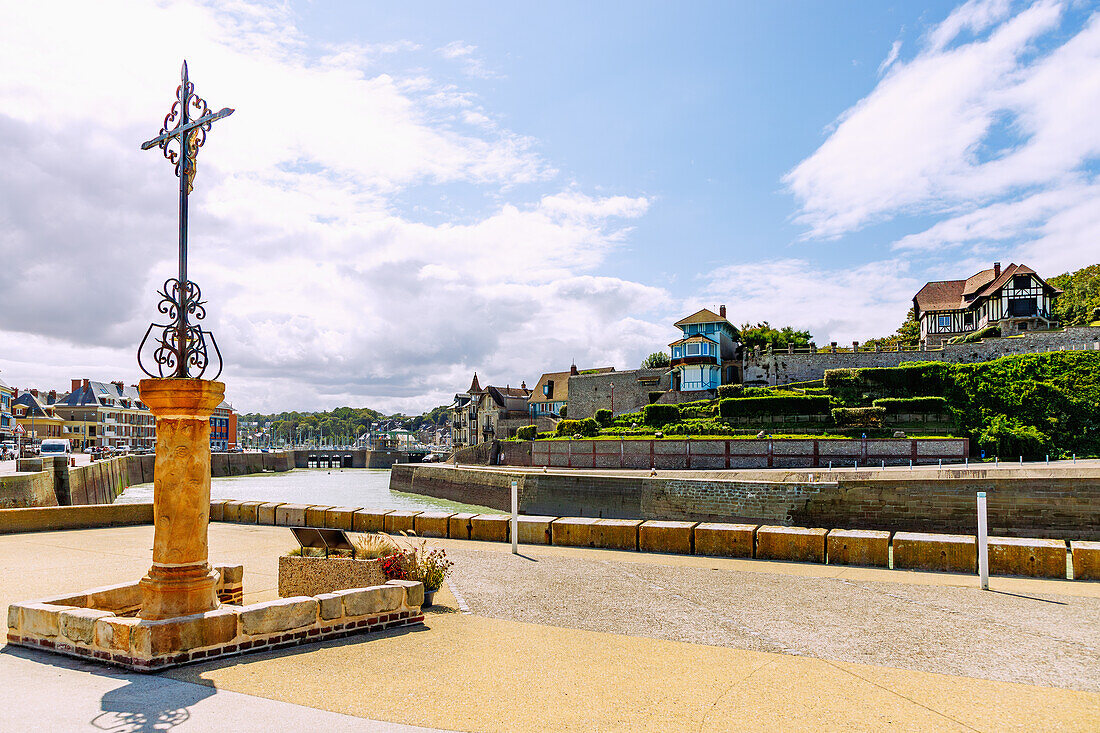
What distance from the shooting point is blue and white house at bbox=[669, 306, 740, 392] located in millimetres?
59719

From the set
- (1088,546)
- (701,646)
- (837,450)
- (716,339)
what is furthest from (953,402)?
(701,646)

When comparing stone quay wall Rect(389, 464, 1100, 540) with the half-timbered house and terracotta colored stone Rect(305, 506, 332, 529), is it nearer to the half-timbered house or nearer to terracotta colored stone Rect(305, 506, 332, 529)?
terracotta colored stone Rect(305, 506, 332, 529)

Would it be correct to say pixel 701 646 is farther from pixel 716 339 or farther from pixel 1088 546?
pixel 716 339

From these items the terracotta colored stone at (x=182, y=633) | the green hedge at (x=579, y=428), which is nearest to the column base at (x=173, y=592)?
the terracotta colored stone at (x=182, y=633)

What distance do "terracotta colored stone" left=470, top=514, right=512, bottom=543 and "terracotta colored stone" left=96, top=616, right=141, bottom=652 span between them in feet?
26.9

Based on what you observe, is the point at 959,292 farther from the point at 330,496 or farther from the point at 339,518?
the point at 339,518

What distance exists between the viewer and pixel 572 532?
1305 cm

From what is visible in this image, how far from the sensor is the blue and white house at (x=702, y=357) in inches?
2351

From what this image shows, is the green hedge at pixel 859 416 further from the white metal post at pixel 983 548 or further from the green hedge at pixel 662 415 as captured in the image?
the white metal post at pixel 983 548

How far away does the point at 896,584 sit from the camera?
945 cm

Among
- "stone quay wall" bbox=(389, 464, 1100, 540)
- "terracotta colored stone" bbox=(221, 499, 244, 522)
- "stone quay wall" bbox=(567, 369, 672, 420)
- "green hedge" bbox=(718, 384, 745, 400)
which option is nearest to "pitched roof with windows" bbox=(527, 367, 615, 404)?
"stone quay wall" bbox=(567, 369, 672, 420)

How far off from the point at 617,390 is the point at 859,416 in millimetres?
26827

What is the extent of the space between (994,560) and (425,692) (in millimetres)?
9114

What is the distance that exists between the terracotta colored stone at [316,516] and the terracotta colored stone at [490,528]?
148 inches
